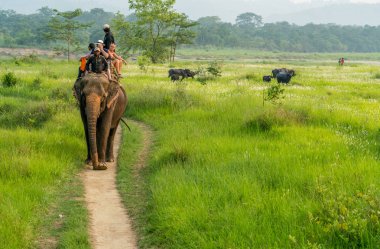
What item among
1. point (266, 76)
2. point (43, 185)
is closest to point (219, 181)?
point (43, 185)

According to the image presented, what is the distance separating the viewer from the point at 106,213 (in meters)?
8.05

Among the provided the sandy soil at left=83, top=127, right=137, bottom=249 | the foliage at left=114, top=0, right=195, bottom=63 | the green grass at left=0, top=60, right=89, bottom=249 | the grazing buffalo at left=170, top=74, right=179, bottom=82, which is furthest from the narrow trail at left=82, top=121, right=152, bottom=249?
the foliage at left=114, top=0, right=195, bottom=63

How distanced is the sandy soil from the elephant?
0.56 metres

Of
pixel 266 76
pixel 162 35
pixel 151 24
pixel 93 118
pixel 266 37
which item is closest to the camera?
pixel 93 118

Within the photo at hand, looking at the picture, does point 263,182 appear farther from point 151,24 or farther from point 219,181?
point 151,24

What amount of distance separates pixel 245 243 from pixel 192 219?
118cm

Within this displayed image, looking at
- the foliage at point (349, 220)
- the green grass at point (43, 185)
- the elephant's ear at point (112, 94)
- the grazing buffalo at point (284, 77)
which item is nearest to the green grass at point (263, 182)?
the foliage at point (349, 220)

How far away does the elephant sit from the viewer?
34.7ft

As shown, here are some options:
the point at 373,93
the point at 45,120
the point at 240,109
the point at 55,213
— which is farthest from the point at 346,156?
the point at 373,93

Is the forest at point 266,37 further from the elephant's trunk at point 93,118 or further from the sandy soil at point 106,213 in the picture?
the sandy soil at point 106,213

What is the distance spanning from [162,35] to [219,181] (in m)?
58.6

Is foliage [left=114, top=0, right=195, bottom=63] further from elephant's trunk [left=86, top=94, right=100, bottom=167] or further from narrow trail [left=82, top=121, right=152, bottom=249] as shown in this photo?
narrow trail [left=82, top=121, right=152, bottom=249]

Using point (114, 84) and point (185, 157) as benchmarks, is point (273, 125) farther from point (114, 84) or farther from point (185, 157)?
point (114, 84)

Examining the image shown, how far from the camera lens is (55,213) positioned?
7.93 metres
